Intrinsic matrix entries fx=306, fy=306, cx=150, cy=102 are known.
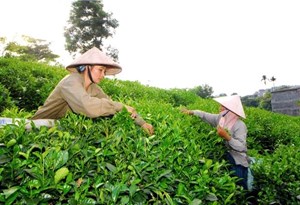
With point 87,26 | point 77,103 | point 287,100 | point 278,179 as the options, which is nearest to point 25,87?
point 77,103

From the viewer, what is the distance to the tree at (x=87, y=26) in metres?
32.7

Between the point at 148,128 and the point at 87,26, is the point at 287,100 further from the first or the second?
the point at 148,128

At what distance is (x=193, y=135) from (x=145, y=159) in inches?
54.8

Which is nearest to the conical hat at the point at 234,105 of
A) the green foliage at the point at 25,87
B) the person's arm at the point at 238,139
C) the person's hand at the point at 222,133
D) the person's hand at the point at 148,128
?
the person's arm at the point at 238,139

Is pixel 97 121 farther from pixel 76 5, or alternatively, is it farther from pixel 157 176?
pixel 76 5

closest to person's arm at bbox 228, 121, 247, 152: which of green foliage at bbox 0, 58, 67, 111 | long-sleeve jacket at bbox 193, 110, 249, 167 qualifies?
long-sleeve jacket at bbox 193, 110, 249, 167

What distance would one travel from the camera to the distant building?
177 feet

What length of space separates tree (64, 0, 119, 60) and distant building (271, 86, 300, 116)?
119 ft

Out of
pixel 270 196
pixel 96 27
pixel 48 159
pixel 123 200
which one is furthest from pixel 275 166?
pixel 96 27

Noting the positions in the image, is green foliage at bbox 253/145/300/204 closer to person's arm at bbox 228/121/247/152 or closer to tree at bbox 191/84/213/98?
person's arm at bbox 228/121/247/152

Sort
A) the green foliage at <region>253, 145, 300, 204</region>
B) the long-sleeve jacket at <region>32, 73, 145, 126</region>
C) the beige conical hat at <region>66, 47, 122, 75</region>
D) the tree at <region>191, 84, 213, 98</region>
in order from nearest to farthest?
1. the long-sleeve jacket at <region>32, 73, 145, 126</region>
2. the beige conical hat at <region>66, 47, 122, 75</region>
3. the green foliage at <region>253, 145, 300, 204</region>
4. the tree at <region>191, 84, 213, 98</region>

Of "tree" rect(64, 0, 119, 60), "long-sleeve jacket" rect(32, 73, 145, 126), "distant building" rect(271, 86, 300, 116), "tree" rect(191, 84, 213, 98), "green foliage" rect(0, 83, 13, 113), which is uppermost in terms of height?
"tree" rect(64, 0, 119, 60)

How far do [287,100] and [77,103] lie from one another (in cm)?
5828

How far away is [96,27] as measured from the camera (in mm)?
32875
